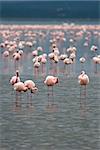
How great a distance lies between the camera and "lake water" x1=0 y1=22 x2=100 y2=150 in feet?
37.7

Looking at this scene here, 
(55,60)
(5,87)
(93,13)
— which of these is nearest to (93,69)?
(55,60)

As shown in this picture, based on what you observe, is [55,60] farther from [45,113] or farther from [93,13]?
[93,13]

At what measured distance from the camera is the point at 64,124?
42.2 ft

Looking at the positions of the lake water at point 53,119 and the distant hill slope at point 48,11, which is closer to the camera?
the lake water at point 53,119

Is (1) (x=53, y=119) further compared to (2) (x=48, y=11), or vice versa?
(2) (x=48, y=11)

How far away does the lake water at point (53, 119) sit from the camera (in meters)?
11.5

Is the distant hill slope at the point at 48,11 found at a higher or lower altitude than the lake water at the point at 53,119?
higher

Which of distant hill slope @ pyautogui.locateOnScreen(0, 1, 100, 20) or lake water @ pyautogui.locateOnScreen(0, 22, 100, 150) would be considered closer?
lake water @ pyautogui.locateOnScreen(0, 22, 100, 150)

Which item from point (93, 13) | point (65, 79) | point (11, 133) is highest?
point (93, 13)

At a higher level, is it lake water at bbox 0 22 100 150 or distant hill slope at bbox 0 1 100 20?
distant hill slope at bbox 0 1 100 20

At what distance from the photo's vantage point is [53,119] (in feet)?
43.7

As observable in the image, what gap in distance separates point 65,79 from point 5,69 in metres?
2.70

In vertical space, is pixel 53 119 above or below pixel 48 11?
below

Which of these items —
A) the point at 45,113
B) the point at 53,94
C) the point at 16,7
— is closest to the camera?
the point at 45,113
